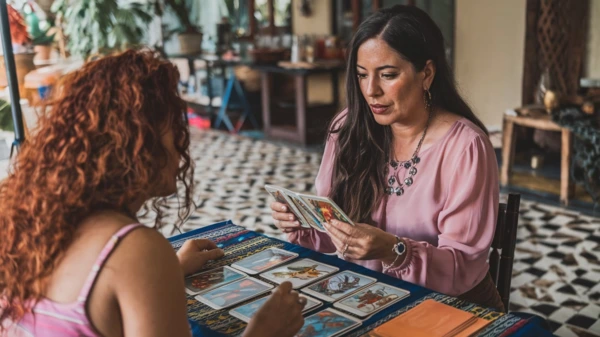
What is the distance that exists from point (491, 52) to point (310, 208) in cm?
508

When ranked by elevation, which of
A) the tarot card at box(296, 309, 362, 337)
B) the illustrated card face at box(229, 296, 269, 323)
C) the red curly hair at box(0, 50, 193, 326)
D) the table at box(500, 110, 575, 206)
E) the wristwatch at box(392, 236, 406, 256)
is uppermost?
the red curly hair at box(0, 50, 193, 326)

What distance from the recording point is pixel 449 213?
1.88 m

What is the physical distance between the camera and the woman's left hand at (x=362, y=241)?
1.68m

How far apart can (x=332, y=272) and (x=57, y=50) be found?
17.0 feet

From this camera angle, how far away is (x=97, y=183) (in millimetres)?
1083

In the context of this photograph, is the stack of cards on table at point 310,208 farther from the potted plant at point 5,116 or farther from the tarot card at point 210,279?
the potted plant at point 5,116

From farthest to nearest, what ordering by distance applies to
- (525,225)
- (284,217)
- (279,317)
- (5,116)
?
(525,225) < (5,116) < (284,217) < (279,317)

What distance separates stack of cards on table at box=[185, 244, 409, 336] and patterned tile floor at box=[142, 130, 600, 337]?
1650 mm

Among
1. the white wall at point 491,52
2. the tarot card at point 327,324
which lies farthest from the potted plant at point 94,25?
the tarot card at point 327,324

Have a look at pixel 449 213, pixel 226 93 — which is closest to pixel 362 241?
pixel 449 213

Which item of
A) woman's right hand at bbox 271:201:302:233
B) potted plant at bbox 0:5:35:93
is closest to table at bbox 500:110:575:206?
woman's right hand at bbox 271:201:302:233

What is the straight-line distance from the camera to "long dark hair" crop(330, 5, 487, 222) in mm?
1958

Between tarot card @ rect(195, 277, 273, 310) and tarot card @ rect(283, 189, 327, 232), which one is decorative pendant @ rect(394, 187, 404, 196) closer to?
tarot card @ rect(283, 189, 327, 232)

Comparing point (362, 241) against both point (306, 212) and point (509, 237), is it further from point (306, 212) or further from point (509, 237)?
point (509, 237)
